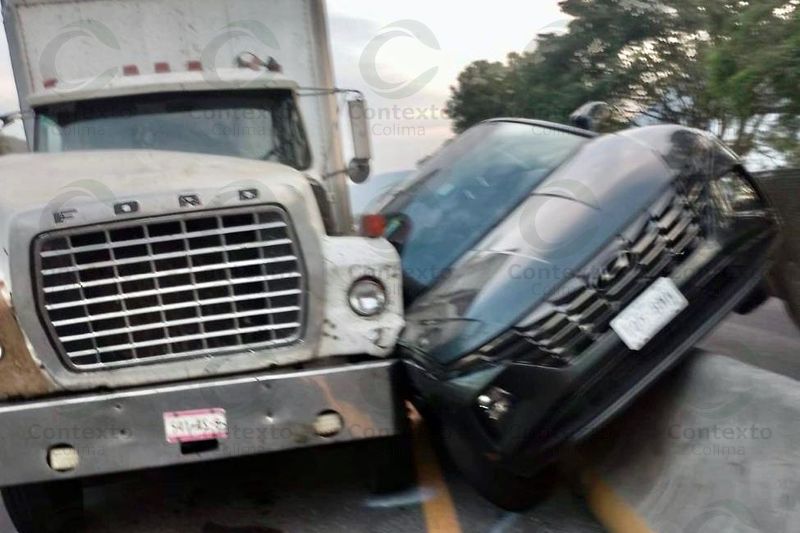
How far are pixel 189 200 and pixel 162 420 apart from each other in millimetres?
1058

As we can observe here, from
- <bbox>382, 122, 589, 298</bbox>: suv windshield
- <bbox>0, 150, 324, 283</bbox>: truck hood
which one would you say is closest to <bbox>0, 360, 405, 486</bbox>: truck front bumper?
<bbox>0, 150, 324, 283</bbox>: truck hood

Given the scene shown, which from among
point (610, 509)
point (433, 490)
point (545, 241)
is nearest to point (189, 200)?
point (545, 241)

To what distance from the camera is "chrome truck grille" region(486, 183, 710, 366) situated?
4.14 metres

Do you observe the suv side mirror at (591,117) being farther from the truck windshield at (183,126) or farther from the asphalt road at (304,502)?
the truck windshield at (183,126)

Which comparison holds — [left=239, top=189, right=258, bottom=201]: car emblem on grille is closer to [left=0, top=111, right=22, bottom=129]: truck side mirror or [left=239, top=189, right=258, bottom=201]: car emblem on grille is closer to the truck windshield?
the truck windshield

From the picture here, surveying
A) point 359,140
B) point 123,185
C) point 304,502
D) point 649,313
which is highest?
point 123,185

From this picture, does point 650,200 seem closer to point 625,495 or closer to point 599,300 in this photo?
point 599,300

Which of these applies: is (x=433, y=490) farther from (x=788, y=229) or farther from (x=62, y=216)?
(x=788, y=229)

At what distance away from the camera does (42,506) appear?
489cm

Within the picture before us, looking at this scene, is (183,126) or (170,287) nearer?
(170,287)

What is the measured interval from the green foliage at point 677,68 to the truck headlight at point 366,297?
16.6 feet

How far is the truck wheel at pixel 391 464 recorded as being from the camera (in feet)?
16.6

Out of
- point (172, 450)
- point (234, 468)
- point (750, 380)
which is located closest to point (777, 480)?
point (750, 380)

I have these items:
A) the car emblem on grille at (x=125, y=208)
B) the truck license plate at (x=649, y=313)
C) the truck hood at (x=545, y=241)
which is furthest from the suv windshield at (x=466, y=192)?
the car emblem on grille at (x=125, y=208)
